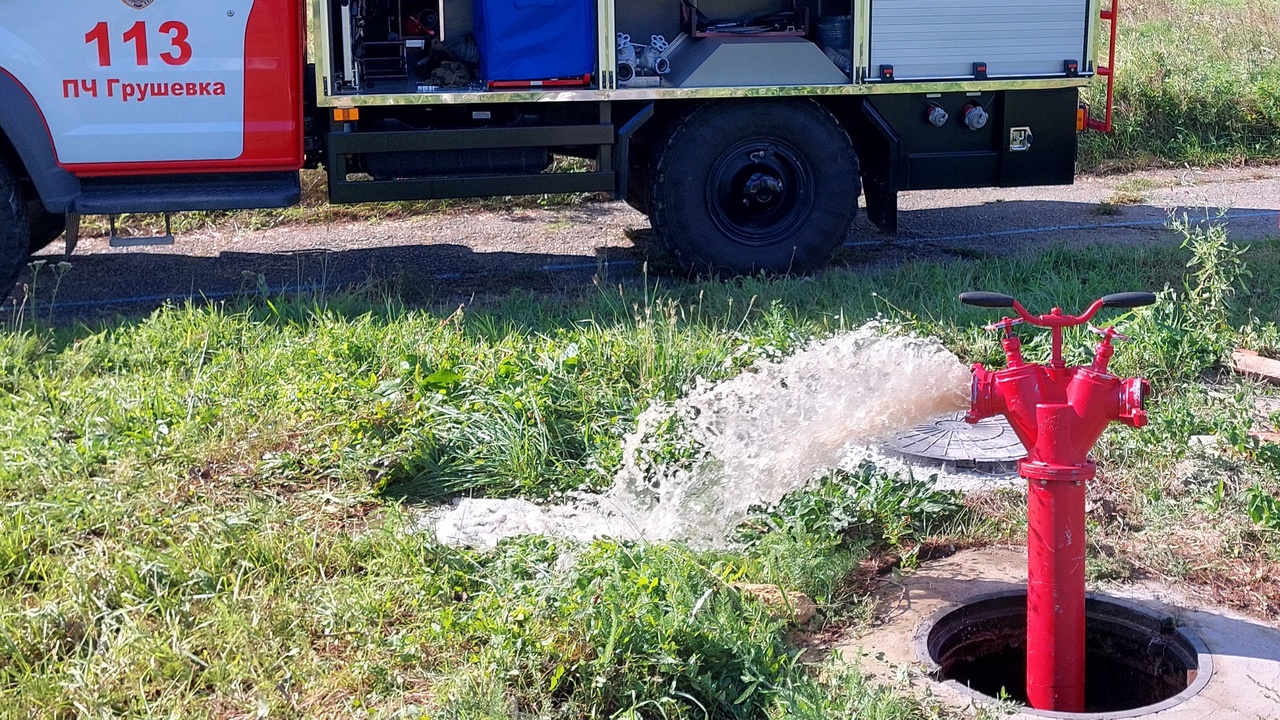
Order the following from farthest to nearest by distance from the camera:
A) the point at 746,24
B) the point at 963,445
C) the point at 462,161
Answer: the point at 746,24, the point at 462,161, the point at 963,445

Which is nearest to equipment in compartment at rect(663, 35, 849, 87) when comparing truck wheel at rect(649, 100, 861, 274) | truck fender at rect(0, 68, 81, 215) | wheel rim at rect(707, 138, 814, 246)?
truck wheel at rect(649, 100, 861, 274)

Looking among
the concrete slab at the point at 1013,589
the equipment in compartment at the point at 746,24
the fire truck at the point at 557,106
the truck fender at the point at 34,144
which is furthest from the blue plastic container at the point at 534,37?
the concrete slab at the point at 1013,589

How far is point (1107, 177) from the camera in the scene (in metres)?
11.5

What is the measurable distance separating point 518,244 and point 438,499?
4.47 metres

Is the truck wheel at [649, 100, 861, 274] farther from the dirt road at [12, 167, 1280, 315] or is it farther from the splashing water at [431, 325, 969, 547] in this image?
the splashing water at [431, 325, 969, 547]

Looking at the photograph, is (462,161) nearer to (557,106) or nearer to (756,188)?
(557,106)

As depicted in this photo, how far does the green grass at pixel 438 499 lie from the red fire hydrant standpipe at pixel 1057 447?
48cm

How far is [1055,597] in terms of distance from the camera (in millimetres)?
3596

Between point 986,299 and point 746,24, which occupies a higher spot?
point 746,24

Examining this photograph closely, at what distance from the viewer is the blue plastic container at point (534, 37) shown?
7230 millimetres

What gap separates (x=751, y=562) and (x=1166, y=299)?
129 inches

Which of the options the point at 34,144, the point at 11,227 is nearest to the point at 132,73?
the point at 34,144

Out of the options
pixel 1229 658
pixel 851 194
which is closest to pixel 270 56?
pixel 851 194

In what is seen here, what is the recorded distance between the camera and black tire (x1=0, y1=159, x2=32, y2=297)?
22.6 feet
